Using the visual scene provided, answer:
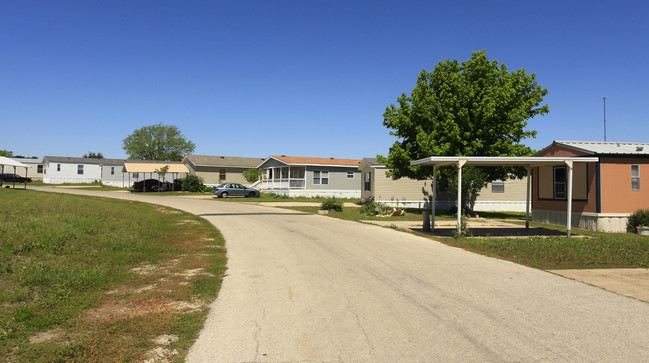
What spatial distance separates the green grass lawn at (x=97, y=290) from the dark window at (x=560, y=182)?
49.3 feet

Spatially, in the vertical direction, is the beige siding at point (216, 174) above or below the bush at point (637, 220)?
above

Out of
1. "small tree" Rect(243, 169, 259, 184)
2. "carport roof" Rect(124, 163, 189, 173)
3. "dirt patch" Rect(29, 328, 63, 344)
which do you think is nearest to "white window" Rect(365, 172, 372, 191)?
"small tree" Rect(243, 169, 259, 184)

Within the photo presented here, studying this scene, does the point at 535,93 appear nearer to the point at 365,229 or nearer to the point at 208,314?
the point at 365,229

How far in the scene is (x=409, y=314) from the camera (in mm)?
5648

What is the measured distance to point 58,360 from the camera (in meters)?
4.06

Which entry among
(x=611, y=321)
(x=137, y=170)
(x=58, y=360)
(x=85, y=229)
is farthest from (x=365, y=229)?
(x=137, y=170)

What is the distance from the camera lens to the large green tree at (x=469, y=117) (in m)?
22.0

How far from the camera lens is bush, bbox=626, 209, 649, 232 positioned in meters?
16.1

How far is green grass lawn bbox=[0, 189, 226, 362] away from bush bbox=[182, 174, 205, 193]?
115 feet

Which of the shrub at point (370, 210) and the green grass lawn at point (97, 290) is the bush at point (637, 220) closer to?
the shrub at point (370, 210)

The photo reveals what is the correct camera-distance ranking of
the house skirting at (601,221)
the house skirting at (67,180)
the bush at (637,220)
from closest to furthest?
the bush at (637,220)
the house skirting at (601,221)
the house skirting at (67,180)

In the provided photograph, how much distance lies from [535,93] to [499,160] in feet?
37.1

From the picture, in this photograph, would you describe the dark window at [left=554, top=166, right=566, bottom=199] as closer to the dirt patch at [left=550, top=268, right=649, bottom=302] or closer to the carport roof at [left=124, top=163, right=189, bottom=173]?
the dirt patch at [left=550, top=268, right=649, bottom=302]

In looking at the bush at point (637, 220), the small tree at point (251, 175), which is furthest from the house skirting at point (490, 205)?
the small tree at point (251, 175)
